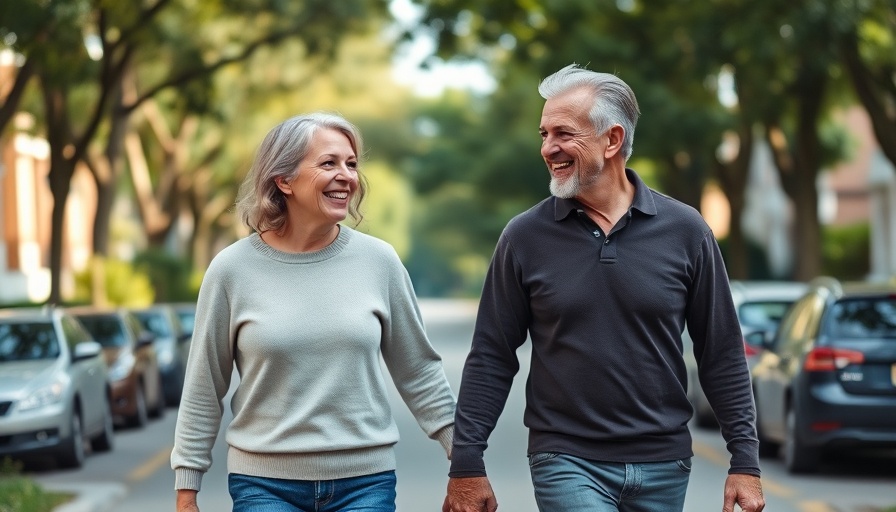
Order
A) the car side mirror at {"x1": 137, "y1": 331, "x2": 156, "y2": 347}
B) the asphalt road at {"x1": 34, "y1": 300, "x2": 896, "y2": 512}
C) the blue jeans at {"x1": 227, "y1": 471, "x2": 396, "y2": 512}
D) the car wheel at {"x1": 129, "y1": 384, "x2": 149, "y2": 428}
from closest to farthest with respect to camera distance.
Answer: the blue jeans at {"x1": 227, "y1": 471, "x2": 396, "y2": 512}, the asphalt road at {"x1": 34, "y1": 300, "x2": 896, "y2": 512}, the car wheel at {"x1": 129, "y1": 384, "x2": 149, "y2": 428}, the car side mirror at {"x1": 137, "y1": 331, "x2": 156, "y2": 347}

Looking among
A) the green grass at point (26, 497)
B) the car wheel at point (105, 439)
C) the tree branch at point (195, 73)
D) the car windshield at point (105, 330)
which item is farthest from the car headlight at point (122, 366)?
the tree branch at point (195, 73)

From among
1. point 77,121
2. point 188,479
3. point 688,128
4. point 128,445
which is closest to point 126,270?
point 77,121

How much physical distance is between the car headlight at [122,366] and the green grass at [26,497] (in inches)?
236

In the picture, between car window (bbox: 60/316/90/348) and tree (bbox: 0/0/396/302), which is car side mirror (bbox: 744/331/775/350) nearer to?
car window (bbox: 60/316/90/348)

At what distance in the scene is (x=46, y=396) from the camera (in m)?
13.5

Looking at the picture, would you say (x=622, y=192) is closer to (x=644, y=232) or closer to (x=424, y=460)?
(x=644, y=232)

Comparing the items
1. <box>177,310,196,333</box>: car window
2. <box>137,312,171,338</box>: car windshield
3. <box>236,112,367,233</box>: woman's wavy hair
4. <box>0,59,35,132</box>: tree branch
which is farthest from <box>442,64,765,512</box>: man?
<box>177,310,196,333</box>: car window

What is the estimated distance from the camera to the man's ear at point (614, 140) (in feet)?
16.4

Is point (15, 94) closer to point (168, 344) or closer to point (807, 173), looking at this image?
point (168, 344)

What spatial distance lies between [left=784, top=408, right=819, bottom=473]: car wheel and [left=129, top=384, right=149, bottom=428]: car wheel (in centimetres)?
822

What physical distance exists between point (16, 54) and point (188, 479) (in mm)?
16411

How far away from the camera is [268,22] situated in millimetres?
32562

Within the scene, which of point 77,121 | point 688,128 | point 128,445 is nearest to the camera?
point 128,445

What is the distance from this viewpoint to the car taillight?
1192 cm
